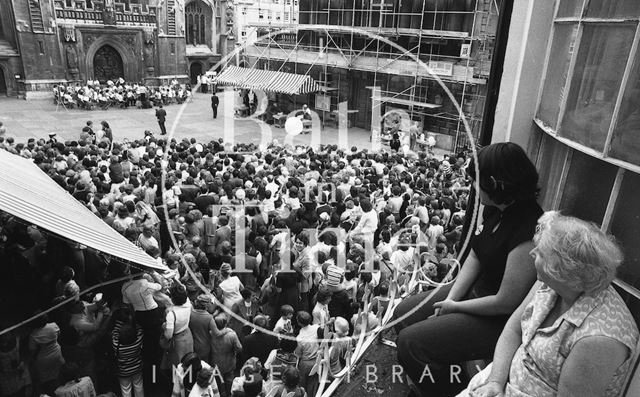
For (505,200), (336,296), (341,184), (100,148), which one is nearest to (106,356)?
(336,296)

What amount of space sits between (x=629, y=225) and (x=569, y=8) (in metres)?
1.74

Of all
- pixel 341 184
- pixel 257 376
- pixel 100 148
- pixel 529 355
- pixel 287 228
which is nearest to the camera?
pixel 529 355

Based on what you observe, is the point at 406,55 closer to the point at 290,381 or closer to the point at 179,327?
the point at 179,327

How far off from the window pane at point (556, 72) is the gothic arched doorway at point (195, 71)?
35460mm

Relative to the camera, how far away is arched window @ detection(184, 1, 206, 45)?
113ft

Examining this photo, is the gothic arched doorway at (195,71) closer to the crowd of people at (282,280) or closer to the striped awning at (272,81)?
the striped awning at (272,81)

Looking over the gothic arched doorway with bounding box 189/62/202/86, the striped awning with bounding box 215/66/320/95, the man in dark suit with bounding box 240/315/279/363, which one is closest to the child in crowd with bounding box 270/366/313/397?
the man in dark suit with bounding box 240/315/279/363

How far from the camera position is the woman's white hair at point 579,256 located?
5.21 feet

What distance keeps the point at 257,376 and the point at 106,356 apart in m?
2.29

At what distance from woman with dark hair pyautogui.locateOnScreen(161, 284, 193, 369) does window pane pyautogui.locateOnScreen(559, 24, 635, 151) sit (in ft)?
13.0

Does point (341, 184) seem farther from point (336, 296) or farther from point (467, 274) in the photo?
point (467, 274)

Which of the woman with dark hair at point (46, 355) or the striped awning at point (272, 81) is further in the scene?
the striped awning at point (272, 81)

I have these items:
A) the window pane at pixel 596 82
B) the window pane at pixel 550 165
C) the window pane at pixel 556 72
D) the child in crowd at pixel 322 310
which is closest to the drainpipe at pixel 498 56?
the window pane at pixel 556 72

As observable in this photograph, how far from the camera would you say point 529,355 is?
1.83 m
